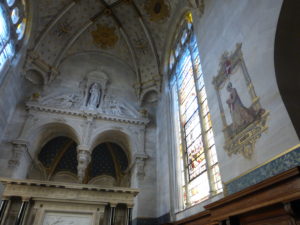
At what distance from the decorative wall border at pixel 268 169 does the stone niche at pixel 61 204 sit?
4192 millimetres

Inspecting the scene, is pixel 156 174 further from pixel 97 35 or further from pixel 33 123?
pixel 97 35

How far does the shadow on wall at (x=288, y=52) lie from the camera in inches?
146

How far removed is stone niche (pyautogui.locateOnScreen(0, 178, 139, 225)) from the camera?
676 centimetres

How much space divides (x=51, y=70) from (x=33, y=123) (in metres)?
3.26

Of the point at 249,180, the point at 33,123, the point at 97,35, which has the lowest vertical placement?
the point at 249,180

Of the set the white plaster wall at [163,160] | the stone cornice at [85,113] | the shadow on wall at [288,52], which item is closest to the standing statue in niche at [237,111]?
the shadow on wall at [288,52]

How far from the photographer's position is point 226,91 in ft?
17.3

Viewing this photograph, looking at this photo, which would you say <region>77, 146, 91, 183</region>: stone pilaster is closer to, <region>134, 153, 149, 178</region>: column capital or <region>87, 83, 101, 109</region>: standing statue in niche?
<region>134, 153, 149, 178</region>: column capital

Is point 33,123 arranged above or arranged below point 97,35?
below

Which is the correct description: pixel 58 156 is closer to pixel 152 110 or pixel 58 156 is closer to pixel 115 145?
pixel 115 145

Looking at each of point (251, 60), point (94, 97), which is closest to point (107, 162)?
point (94, 97)

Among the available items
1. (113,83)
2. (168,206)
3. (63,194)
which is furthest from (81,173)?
(113,83)

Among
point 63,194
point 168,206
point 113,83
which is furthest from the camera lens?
point 113,83

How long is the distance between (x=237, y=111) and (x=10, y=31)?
345 inches
